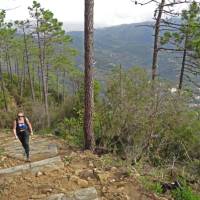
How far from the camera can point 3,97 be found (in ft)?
127

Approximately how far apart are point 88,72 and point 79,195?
3.69 meters

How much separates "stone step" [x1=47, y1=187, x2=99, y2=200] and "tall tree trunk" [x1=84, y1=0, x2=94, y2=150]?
2.93 meters

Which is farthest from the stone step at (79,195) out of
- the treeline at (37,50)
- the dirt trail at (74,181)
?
the treeline at (37,50)

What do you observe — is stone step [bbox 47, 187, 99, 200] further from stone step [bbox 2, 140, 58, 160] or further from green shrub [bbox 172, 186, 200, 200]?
stone step [bbox 2, 140, 58, 160]

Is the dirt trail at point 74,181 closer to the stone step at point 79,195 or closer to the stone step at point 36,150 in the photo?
the stone step at point 79,195

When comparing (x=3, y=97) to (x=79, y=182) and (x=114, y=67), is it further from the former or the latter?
(x=79, y=182)

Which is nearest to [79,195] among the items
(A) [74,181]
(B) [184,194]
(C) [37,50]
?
(A) [74,181]

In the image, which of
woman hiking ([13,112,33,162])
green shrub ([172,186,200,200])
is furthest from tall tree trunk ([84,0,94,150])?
green shrub ([172,186,200,200])

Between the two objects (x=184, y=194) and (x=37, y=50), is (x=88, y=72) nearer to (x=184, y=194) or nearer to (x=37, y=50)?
(x=184, y=194)

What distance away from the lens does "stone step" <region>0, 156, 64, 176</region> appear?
9.25m

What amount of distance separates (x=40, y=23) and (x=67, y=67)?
10.7 metres

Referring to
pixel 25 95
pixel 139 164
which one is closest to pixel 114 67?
pixel 139 164

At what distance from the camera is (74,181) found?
8.44 metres

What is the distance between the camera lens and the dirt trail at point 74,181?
786 centimetres
